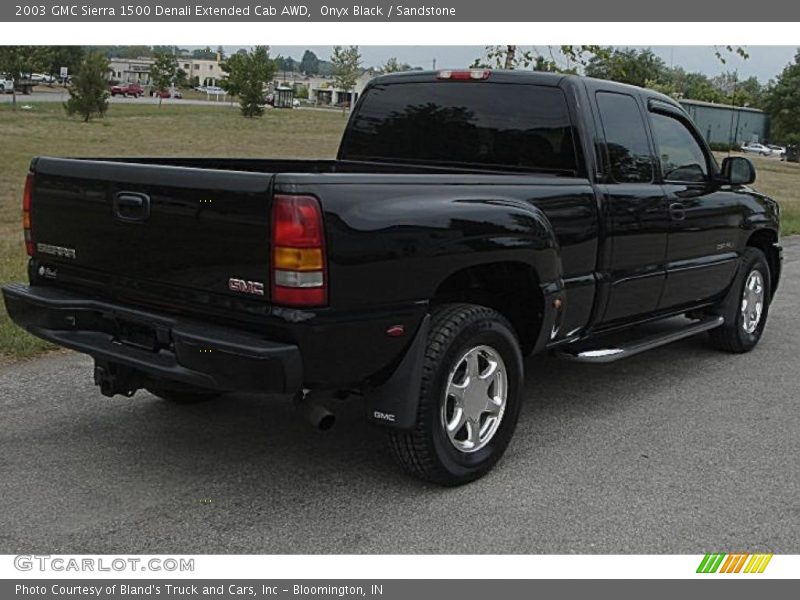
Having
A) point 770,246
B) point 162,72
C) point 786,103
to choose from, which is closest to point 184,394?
point 770,246

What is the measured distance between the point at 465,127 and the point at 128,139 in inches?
1122

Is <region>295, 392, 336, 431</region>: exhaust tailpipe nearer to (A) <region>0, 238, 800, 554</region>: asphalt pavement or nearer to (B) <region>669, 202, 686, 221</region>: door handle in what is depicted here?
(A) <region>0, 238, 800, 554</region>: asphalt pavement

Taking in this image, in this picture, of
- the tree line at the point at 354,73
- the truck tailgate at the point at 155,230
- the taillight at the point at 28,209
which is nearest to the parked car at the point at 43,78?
the tree line at the point at 354,73

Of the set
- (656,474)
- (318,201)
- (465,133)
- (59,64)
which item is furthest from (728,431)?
(59,64)

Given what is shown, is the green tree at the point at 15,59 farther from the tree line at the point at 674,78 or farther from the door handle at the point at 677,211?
the door handle at the point at 677,211

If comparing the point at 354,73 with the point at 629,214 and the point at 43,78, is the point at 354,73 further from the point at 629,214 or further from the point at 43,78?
the point at 629,214

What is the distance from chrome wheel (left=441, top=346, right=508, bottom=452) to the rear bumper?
2.98 feet

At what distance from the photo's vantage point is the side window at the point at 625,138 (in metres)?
5.44

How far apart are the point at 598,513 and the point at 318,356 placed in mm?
1420

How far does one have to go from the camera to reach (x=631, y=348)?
18.4 feet

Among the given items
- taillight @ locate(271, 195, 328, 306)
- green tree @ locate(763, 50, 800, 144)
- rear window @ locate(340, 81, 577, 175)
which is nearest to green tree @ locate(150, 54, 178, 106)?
green tree @ locate(763, 50, 800, 144)

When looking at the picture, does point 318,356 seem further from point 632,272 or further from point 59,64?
point 59,64

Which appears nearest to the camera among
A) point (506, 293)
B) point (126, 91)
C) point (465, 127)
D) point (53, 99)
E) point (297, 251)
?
point (297, 251)

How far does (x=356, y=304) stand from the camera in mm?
3748
